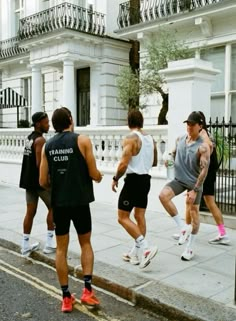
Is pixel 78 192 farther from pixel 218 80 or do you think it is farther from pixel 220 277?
pixel 218 80

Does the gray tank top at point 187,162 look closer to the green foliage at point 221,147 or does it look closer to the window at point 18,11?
the green foliage at point 221,147

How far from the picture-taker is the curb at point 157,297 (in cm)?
368

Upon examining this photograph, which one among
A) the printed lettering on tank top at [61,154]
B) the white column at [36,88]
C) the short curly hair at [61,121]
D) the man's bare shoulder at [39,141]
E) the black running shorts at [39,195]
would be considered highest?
the white column at [36,88]

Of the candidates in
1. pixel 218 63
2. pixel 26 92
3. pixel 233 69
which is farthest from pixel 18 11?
pixel 233 69

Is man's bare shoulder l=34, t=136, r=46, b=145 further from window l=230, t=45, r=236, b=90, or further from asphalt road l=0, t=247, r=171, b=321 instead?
window l=230, t=45, r=236, b=90

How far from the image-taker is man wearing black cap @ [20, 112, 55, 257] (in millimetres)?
5289

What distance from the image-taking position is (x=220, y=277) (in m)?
4.55

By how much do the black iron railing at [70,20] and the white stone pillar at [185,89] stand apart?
9077 mm

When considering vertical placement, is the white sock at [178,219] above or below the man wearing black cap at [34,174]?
below

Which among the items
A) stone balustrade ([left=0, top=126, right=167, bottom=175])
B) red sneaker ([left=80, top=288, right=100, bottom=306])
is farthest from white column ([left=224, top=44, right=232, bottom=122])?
red sneaker ([left=80, top=288, right=100, bottom=306])

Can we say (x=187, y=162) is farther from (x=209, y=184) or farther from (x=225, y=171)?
(x=225, y=171)

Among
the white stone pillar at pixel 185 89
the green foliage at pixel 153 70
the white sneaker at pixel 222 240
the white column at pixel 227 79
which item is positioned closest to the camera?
the white sneaker at pixel 222 240

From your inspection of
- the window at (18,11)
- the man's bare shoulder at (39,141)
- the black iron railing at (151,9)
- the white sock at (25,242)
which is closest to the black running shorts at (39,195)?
the white sock at (25,242)

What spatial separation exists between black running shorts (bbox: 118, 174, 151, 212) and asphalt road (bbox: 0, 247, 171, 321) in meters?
1.00
